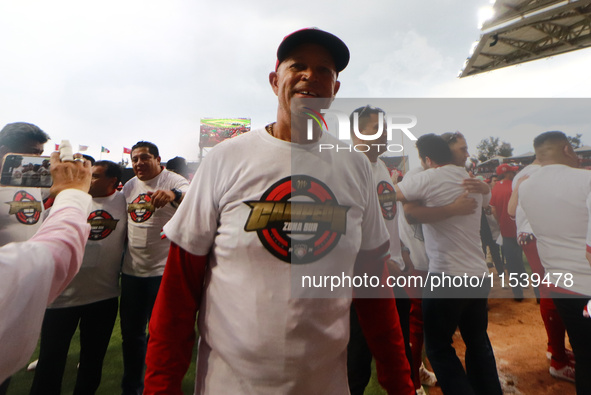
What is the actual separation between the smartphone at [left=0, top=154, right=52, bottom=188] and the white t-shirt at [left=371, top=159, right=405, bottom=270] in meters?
2.00

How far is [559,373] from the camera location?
116 inches

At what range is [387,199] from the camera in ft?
7.95

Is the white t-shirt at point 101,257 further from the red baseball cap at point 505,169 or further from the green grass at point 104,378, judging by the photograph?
the red baseball cap at point 505,169

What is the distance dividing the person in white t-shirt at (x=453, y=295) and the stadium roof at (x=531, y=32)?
9.47m

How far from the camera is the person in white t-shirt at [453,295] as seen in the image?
6.70ft

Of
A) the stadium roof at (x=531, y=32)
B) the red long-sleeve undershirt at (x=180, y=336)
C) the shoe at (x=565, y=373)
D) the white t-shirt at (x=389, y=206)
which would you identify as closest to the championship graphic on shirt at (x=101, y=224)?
the red long-sleeve undershirt at (x=180, y=336)

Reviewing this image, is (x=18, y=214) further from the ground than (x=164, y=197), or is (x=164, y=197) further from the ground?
(x=164, y=197)

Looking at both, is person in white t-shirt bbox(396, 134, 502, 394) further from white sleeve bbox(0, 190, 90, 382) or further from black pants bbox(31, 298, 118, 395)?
black pants bbox(31, 298, 118, 395)

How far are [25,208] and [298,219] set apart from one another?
81.3 inches

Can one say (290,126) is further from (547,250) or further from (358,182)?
(547,250)

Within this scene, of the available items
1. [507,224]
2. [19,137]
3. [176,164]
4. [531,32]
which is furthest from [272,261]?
[531,32]

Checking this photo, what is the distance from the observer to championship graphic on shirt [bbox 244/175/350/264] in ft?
3.46

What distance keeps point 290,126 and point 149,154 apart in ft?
8.05

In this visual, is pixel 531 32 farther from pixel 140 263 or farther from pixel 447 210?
pixel 140 263
